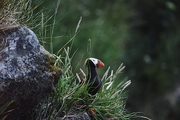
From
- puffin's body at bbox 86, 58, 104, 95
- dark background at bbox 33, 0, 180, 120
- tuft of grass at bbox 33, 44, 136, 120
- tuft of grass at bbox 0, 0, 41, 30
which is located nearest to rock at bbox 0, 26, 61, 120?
tuft of grass at bbox 0, 0, 41, 30

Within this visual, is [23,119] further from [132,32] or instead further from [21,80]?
[132,32]

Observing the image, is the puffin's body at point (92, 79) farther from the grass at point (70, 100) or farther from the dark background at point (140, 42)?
the dark background at point (140, 42)

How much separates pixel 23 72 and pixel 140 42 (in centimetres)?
950

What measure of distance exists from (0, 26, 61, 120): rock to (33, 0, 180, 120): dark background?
219 inches

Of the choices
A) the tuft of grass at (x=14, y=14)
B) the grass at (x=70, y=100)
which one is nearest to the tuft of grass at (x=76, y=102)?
the grass at (x=70, y=100)

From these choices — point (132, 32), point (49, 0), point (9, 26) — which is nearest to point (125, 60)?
point (132, 32)

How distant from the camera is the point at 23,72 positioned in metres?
3.17

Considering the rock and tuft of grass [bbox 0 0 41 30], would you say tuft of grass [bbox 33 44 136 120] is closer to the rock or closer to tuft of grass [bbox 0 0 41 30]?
the rock

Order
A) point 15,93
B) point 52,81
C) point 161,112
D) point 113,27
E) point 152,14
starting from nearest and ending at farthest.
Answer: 1. point 15,93
2. point 52,81
3. point 113,27
4. point 161,112
5. point 152,14

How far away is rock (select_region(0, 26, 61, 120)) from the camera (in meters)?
3.11

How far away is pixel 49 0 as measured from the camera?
28.0 feet

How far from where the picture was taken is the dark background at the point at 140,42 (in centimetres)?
968

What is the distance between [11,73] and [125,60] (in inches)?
347

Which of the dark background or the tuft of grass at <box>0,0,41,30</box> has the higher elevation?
the tuft of grass at <box>0,0,41,30</box>
